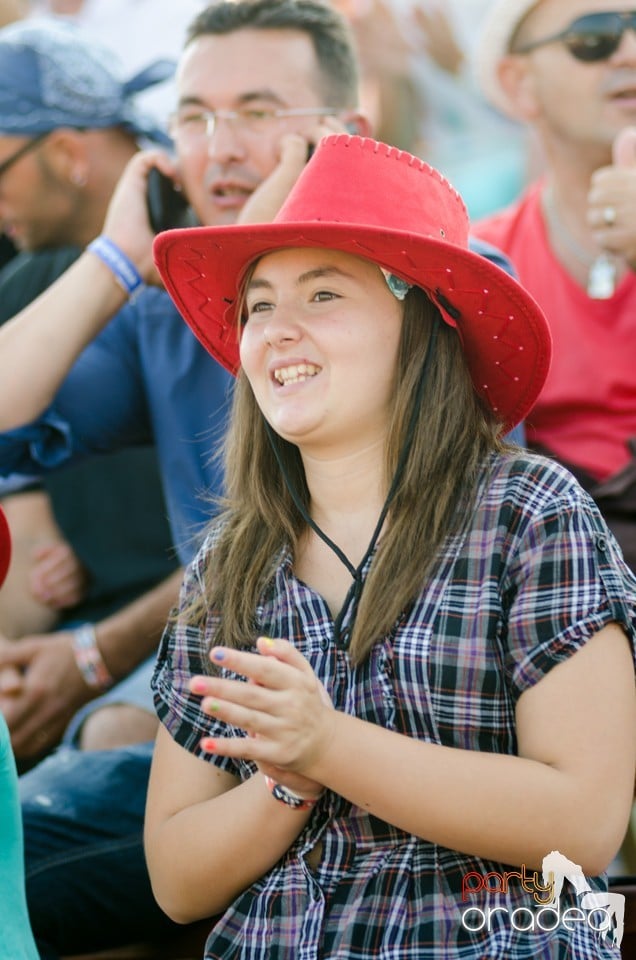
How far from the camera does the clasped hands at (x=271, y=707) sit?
1.50 metres

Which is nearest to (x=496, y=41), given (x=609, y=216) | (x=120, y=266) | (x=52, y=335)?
(x=609, y=216)

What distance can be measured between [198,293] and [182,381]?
761mm

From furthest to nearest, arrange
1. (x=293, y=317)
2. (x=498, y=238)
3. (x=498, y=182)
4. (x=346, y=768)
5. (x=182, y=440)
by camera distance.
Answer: (x=498, y=182), (x=498, y=238), (x=182, y=440), (x=293, y=317), (x=346, y=768)

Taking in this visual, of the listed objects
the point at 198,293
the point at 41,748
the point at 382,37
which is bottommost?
the point at 41,748

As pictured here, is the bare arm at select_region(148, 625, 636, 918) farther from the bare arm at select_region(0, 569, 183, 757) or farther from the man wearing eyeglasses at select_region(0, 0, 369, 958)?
the bare arm at select_region(0, 569, 183, 757)

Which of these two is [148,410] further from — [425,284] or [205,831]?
[205,831]

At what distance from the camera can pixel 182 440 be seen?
9.48 ft

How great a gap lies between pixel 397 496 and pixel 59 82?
2.20m

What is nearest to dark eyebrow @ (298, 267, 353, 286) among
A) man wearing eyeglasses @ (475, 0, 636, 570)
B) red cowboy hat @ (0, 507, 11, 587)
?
red cowboy hat @ (0, 507, 11, 587)

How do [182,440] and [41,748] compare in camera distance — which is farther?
[41,748]

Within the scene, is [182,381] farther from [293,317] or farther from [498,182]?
[498,182]

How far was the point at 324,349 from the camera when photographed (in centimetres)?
190

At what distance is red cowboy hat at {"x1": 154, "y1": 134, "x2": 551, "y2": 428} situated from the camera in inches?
74.0

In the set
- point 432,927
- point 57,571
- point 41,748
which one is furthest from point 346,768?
→ point 57,571
